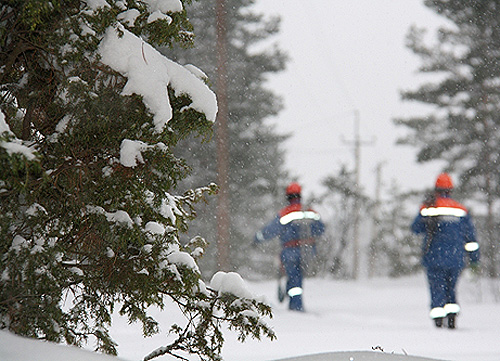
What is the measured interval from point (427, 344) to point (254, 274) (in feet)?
97.3

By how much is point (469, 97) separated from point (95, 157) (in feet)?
62.5

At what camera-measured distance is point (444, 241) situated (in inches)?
338

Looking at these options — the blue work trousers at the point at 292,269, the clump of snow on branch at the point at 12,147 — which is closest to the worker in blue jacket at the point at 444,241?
the blue work trousers at the point at 292,269

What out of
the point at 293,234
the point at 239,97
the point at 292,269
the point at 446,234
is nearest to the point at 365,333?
the point at 446,234

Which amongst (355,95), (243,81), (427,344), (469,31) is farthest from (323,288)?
(355,95)

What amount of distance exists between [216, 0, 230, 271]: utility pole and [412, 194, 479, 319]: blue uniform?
9239 millimetres

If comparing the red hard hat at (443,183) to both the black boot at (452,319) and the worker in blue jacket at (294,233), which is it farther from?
the worker in blue jacket at (294,233)

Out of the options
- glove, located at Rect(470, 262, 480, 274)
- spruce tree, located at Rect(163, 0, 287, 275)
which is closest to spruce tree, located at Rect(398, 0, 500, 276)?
spruce tree, located at Rect(163, 0, 287, 275)

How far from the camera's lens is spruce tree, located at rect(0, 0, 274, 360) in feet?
10.2

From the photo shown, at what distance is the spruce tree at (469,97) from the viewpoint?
1914 cm

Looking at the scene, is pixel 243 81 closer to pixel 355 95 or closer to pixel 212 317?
pixel 212 317

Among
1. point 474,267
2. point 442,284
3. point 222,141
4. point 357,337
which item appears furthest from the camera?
point 222,141

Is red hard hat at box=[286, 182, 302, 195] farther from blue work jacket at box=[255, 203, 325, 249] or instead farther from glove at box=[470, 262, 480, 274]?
glove at box=[470, 262, 480, 274]

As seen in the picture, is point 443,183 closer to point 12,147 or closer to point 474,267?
point 474,267
